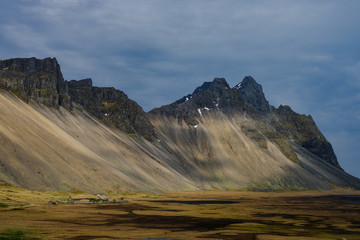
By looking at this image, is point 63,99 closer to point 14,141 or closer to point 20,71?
point 20,71

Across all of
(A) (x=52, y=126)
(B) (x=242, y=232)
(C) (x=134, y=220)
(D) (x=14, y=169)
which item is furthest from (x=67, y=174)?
(B) (x=242, y=232)

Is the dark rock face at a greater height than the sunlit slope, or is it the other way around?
the dark rock face

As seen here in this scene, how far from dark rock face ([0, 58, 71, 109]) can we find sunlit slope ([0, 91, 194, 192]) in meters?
6.93

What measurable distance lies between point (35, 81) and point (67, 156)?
70.9 meters

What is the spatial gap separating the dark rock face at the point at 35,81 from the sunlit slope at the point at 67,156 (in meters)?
6.93

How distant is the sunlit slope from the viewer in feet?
346

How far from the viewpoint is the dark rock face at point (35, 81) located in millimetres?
165375

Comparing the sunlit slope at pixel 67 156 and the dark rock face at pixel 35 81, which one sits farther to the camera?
the dark rock face at pixel 35 81

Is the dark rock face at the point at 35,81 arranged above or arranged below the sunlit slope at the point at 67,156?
above

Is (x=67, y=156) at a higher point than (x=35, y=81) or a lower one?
lower

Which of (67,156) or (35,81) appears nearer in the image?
(67,156)

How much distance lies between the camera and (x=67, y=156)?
126 metres

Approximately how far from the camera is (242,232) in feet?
163

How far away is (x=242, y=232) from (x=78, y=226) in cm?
2318
